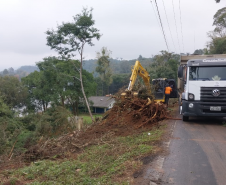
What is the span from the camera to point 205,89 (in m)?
9.13

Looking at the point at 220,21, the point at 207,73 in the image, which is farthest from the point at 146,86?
the point at 220,21

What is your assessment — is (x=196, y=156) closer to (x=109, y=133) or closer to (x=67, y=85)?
(x=109, y=133)

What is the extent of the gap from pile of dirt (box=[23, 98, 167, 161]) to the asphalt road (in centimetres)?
114

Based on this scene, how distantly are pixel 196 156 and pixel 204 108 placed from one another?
3.66 metres

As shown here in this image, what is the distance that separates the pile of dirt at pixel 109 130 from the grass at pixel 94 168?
27.4 inches

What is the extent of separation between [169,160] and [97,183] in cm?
206

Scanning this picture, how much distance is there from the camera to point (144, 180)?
4555mm

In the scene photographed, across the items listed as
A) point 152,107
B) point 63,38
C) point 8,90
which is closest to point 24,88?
point 8,90

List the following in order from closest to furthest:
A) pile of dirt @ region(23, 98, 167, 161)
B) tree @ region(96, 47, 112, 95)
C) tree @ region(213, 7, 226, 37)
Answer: pile of dirt @ region(23, 98, 167, 161), tree @ region(213, 7, 226, 37), tree @ region(96, 47, 112, 95)

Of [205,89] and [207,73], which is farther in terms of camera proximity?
[207,73]

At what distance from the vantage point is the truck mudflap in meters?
9.05

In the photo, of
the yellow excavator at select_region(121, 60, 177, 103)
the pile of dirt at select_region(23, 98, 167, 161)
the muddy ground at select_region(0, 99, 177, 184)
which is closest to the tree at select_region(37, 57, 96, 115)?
the yellow excavator at select_region(121, 60, 177, 103)

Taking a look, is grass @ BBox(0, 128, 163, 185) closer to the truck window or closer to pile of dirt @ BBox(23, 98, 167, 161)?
pile of dirt @ BBox(23, 98, 167, 161)

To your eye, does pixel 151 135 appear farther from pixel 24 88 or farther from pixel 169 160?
pixel 24 88
